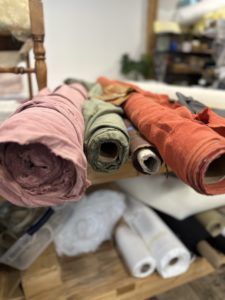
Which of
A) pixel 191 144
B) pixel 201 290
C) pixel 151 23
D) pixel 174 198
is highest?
pixel 151 23

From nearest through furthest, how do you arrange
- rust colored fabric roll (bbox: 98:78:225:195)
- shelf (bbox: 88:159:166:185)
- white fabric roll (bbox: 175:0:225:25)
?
1. rust colored fabric roll (bbox: 98:78:225:195)
2. shelf (bbox: 88:159:166:185)
3. white fabric roll (bbox: 175:0:225:25)

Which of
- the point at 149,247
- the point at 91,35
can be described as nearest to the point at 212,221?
the point at 149,247

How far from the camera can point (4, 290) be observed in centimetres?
58

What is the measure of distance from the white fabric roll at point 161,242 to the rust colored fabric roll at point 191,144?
1.09ft

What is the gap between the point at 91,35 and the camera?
2066 millimetres

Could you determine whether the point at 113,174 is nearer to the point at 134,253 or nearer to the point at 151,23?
the point at 134,253

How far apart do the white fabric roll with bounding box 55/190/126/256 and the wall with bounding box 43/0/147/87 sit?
4.54 ft

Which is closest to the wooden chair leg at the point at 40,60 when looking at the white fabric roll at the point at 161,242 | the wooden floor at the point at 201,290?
the white fabric roll at the point at 161,242

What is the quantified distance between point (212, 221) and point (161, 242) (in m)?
0.14

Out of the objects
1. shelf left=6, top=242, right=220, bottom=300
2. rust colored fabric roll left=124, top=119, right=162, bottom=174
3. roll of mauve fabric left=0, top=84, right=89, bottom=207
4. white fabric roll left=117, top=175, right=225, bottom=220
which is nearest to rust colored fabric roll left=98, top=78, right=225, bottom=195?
rust colored fabric roll left=124, top=119, right=162, bottom=174

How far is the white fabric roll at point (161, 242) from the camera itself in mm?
645

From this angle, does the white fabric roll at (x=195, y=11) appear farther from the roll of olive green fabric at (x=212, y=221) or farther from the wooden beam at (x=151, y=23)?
the roll of olive green fabric at (x=212, y=221)

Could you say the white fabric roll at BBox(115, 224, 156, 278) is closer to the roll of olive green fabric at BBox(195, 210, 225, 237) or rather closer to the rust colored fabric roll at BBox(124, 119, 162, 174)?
the roll of olive green fabric at BBox(195, 210, 225, 237)

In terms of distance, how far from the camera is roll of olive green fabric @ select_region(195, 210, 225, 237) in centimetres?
67
